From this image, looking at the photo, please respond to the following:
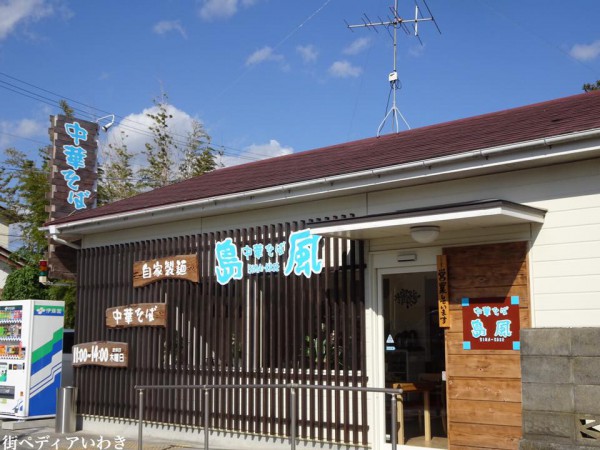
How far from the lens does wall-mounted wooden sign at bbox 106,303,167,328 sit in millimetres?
12109

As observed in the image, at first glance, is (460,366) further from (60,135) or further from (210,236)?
(60,135)

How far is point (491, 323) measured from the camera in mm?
8391

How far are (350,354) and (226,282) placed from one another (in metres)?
2.53

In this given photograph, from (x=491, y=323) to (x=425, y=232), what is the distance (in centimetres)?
131

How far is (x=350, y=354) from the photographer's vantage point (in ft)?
31.9

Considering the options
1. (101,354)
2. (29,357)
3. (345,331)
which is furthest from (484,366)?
(29,357)

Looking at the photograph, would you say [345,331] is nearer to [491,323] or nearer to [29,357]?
[491,323]

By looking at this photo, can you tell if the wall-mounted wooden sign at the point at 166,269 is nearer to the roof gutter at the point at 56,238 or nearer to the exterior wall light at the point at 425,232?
the roof gutter at the point at 56,238

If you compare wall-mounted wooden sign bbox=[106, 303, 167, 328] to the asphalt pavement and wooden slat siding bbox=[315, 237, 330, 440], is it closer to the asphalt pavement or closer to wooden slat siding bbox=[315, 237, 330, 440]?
the asphalt pavement

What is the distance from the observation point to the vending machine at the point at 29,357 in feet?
43.4

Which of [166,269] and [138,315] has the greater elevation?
[166,269]

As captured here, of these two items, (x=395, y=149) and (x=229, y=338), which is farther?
(x=229, y=338)

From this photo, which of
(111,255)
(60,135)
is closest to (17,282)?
(60,135)

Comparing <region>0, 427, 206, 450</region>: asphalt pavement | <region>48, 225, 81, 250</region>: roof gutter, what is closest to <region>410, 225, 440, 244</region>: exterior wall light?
<region>0, 427, 206, 450</region>: asphalt pavement
